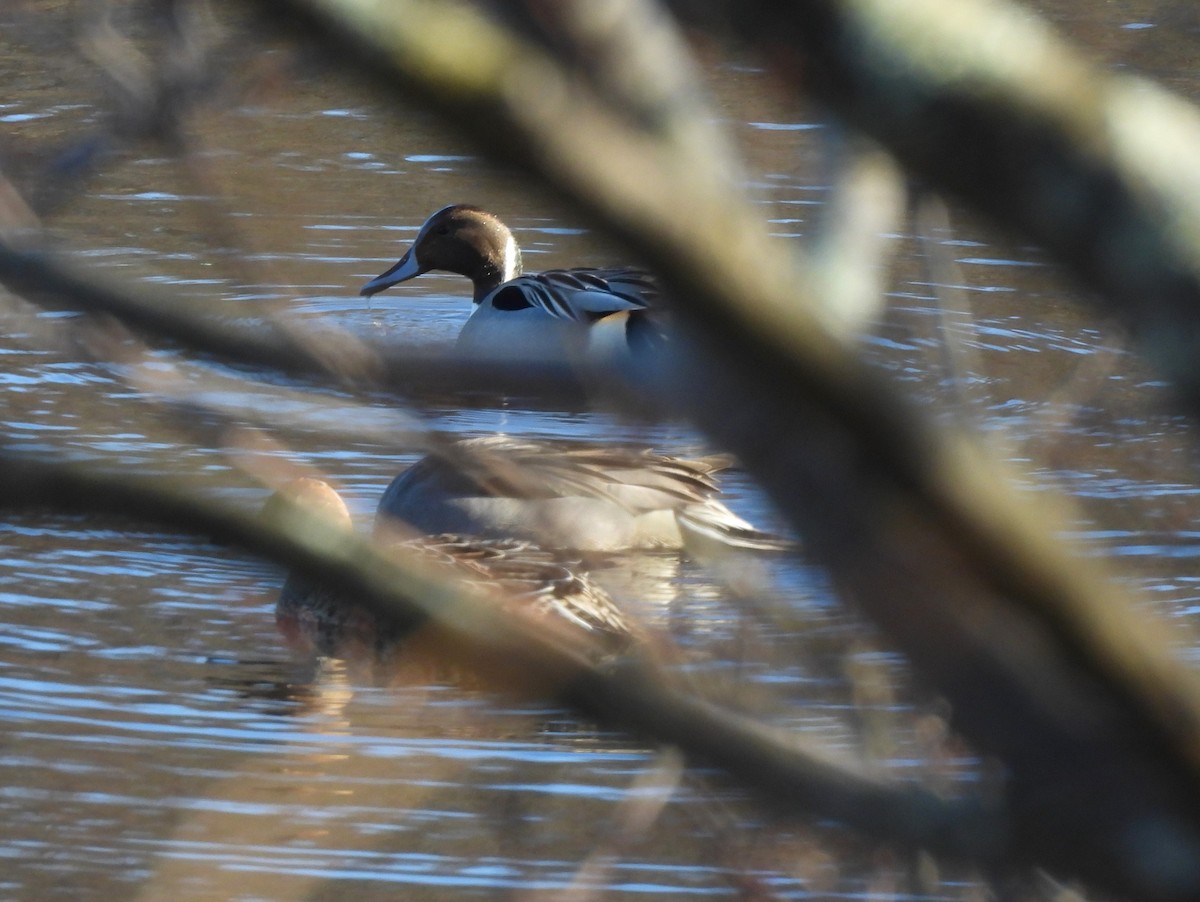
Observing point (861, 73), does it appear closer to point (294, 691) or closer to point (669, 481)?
point (294, 691)

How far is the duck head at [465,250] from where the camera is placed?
35.2ft

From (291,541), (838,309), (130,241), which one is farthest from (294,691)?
(130,241)

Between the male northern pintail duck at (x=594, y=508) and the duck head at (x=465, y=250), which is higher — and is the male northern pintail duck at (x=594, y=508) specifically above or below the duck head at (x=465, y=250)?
below

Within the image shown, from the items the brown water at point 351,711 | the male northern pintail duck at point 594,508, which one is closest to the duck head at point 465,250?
the brown water at point 351,711

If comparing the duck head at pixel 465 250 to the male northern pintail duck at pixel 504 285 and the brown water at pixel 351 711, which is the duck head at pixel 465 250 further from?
the brown water at pixel 351 711

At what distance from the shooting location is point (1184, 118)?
1178mm

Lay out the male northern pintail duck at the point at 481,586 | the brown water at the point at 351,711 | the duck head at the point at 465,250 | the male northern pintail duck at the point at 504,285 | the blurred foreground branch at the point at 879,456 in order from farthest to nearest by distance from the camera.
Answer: the duck head at the point at 465,250 → the male northern pintail duck at the point at 504,285 → the male northern pintail duck at the point at 481,586 → the brown water at the point at 351,711 → the blurred foreground branch at the point at 879,456

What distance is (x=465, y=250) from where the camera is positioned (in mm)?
11148

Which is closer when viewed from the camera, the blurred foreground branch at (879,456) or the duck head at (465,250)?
the blurred foreground branch at (879,456)

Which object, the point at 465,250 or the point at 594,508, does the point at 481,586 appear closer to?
the point at 594,508

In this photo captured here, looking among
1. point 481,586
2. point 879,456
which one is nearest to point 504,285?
point 481,586

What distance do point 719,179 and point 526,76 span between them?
164 mm

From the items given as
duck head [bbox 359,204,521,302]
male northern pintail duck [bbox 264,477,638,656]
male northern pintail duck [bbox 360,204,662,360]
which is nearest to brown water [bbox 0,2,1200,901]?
male northern pintail duck [bbox 264,477,638,656]

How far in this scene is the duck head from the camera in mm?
10734
